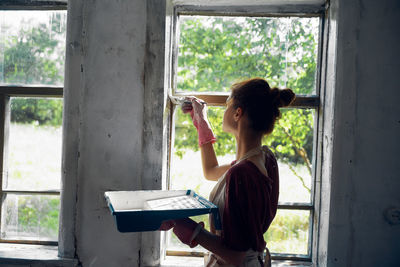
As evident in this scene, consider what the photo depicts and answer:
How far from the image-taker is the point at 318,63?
176 centimetres

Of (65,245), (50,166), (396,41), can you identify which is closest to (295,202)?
(396,41)

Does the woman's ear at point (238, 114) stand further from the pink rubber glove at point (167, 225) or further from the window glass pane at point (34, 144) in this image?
the window glass pane at point (34, 144)

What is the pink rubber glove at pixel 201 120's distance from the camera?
60.8 inches

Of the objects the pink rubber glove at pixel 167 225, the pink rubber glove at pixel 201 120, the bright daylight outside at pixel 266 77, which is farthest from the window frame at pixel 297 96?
the pink rubber glove at pixel 167 225

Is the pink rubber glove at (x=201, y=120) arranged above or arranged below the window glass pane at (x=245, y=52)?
below

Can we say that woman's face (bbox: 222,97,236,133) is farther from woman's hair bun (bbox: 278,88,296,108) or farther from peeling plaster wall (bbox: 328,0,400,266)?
peeling plaster wall (bbox: 328,0,400,266)

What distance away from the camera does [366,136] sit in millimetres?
1538

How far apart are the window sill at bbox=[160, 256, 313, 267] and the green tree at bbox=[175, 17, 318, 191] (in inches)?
17.1

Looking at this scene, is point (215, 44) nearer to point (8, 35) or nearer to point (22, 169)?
point (8, 35)

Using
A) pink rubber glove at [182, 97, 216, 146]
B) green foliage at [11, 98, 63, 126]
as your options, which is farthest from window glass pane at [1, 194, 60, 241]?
pink rubber glove at [182, 97, 216, 146]

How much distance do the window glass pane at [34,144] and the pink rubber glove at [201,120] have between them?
0.79m

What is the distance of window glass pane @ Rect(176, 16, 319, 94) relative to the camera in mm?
1777

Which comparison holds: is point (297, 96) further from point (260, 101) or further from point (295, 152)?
point (260, 101)

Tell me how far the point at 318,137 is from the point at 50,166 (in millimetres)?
1523
